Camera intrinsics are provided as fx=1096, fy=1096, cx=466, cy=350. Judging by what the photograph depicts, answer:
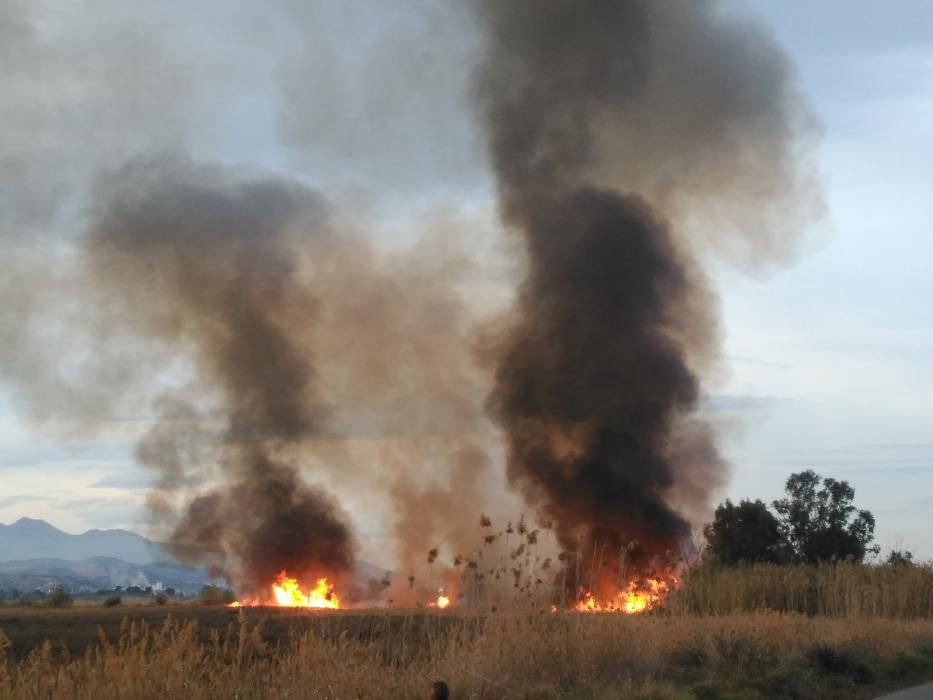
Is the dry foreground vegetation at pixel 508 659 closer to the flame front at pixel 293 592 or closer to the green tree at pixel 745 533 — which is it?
the green tree at pixel 745 533

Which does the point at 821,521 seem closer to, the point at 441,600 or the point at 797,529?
the point at 797,529

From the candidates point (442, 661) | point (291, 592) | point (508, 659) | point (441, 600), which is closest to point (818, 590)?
point (441, 600)

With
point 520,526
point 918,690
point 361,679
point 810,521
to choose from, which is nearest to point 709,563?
point 918,690

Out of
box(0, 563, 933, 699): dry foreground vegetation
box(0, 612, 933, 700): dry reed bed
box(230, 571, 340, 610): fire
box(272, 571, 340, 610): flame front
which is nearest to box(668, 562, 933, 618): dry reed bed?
box(0, 563, 933, 699): dry foreground vegetation

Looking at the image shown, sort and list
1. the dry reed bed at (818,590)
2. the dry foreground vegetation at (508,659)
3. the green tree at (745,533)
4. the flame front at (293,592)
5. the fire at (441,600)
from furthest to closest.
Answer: the flame front at (293,592)
the green tree at (745,533)
the dry reed bed at (818,590)
the fire at (441,600)
the dry foreground vegetation at (508,659)

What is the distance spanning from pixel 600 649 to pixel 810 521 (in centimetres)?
5399

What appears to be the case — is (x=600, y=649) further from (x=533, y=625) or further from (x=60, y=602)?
(x=60, y=602)

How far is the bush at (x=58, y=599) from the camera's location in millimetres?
59691

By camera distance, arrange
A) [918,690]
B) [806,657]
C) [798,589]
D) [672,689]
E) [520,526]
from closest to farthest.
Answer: [672,689] → [520,526] → [918,690] → [806,657] → [798,589]

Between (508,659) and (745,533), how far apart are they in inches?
1821

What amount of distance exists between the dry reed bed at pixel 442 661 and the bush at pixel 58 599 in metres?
46.3

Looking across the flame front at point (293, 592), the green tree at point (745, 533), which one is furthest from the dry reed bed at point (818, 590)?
the flame front at point (293, 592)

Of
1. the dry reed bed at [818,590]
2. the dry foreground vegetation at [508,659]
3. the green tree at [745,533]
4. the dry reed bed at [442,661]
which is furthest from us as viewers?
the green tree at [745,533]

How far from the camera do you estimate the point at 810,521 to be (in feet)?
221
